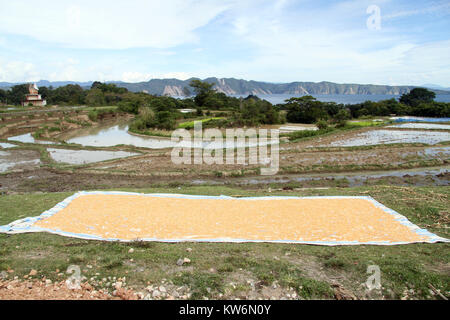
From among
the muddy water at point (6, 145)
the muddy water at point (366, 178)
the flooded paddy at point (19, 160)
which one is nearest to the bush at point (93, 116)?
the muddy water at point (6, 145)

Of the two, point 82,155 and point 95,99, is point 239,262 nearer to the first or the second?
point 82,155

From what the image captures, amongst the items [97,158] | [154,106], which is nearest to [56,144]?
[97,158]

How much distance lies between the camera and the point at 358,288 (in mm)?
3604

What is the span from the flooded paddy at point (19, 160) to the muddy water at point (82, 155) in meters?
1.00

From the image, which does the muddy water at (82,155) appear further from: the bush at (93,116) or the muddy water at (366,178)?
the bush at (93,116)

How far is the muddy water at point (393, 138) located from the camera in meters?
18.2

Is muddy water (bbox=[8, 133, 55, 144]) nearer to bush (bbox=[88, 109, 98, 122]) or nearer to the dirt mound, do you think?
bush (bbox=[88, 109, 98, 122])

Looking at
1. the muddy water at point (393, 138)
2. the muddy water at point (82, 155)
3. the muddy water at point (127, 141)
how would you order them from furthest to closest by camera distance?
the muddy water at point (127, 141) < the muddy water at point (393, 138) < the muddy water at point (82, 155)

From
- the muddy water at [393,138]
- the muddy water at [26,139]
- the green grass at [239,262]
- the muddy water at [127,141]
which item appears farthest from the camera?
the muddy water at [26,139]

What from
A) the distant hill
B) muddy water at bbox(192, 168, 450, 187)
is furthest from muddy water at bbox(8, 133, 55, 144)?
the distant hill

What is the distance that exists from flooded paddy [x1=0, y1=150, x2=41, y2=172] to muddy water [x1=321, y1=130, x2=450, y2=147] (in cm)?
1829

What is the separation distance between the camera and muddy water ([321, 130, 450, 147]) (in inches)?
717

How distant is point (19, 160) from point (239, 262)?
53.6ft
